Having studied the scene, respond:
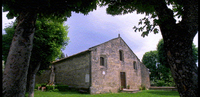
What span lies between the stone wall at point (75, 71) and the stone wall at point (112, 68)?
99 cm

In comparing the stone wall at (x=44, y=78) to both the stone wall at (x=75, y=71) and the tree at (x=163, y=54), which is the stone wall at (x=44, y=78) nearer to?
the stone wall at (x=75, y=71)

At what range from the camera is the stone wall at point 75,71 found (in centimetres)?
1700

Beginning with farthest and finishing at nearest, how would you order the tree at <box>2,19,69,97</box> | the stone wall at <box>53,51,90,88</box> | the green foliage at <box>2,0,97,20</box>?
the stone wall at <box>53,51,90,88</box> → the tree at <box>2,19,69,97</box> → the green foliage at <box>2,0,97,20</box>

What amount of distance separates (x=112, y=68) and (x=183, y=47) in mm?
15725

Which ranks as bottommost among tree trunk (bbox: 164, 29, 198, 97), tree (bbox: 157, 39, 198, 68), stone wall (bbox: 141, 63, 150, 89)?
stone wall (bbox: 141, 63, 150, 89)

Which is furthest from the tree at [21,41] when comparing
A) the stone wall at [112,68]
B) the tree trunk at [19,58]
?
the stone wall at [112,68]

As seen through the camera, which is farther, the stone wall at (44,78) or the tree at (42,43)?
the stone wall at (44,78)

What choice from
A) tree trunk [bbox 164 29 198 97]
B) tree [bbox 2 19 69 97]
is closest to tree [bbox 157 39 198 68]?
tree [bbox 2 19 69 97]

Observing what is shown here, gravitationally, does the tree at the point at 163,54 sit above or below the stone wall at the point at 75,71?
above

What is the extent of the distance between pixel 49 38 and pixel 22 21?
8.67 m

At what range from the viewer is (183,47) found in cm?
362

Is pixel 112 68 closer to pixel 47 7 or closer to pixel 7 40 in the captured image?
pixel 7 40

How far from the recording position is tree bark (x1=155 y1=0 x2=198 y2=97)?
3398 mm

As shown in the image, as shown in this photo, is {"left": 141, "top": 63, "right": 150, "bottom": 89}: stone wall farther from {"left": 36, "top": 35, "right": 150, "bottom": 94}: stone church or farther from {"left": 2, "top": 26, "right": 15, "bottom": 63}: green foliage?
{"left": 2, "top": 26, "right": 15, "bottom": 63}: green foliage
